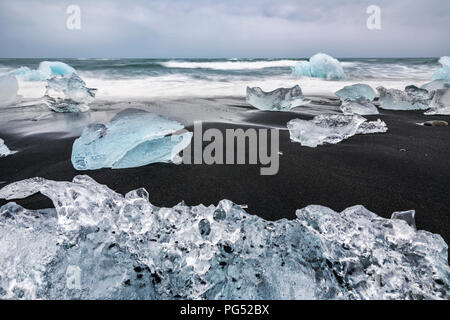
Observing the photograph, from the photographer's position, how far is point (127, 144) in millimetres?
2307

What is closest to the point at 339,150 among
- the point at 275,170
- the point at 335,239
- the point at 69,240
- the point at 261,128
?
the point at 275,170

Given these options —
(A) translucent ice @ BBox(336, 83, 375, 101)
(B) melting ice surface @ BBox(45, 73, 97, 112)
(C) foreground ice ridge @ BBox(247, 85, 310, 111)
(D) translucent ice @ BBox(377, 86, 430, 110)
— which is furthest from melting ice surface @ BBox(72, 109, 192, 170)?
(A) translucent ice @ BBox(336, 83, 375, 101)

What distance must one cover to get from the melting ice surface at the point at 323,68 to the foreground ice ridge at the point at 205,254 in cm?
1155

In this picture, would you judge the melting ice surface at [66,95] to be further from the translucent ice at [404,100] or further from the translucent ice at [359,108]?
the translucent ice at [404,100]

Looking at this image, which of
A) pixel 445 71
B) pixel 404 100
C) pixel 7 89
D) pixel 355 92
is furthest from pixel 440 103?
pixel 7 89

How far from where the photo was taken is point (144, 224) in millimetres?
1254

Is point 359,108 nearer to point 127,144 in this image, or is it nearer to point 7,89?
point 127,144

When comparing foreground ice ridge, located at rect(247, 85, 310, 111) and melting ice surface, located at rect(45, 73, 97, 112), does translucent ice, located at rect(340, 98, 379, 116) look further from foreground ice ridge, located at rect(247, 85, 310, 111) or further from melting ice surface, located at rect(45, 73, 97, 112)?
melting ice surface, located at rect(45, 73, 97, 112)

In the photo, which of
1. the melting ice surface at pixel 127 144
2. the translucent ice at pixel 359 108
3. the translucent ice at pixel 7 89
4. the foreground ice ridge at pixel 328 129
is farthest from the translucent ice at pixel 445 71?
the translucent ice at pixel 7 89

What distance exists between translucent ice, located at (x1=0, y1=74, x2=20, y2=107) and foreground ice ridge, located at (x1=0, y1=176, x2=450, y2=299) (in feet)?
17.1

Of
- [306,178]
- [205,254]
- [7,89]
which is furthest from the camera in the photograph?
[7,89]

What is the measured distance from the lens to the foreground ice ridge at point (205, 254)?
1031mm

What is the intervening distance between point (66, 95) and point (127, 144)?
3294mm

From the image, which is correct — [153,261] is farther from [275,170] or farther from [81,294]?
[275,170]
